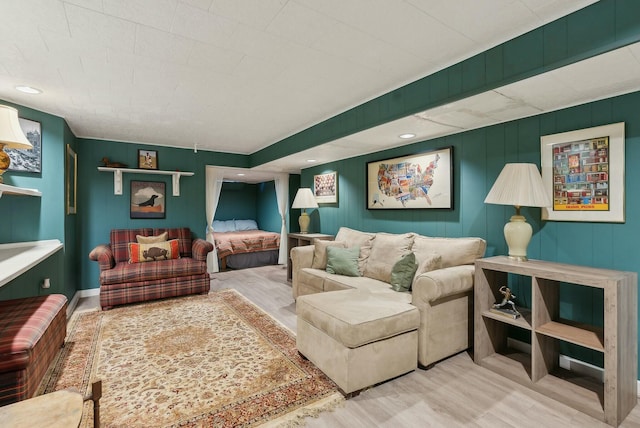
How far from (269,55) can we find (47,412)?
7.00ft

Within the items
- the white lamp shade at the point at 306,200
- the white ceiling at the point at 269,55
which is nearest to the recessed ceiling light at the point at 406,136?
the white ceiling at the point at 269,55

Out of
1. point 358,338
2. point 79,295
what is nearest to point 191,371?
point 358,338

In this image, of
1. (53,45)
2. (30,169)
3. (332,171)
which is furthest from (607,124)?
(30,169)

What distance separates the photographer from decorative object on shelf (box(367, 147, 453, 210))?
315 cm

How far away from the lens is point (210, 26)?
1724 millimetres

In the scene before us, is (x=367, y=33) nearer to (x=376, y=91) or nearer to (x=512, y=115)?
(x=376, y=91)

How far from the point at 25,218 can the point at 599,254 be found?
→ 516 cm

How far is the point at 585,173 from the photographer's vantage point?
85.1 inches

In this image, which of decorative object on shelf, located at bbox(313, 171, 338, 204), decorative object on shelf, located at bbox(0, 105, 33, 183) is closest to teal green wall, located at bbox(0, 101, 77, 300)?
decorative object on shelf, located at bbox(0, 105, 33, 183)

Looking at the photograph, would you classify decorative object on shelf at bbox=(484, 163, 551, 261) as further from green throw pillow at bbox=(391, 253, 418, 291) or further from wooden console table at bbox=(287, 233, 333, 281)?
wooden console table at bbox=(287, 233, 333, 281)

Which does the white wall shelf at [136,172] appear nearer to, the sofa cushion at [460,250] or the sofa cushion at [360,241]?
the sofa cushion at [360,241]

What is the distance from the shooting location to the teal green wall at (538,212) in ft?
6.56

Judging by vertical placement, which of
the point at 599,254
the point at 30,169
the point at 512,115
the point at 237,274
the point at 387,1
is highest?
the point at 387,1

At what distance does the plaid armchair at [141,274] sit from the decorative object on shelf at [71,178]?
623mm
